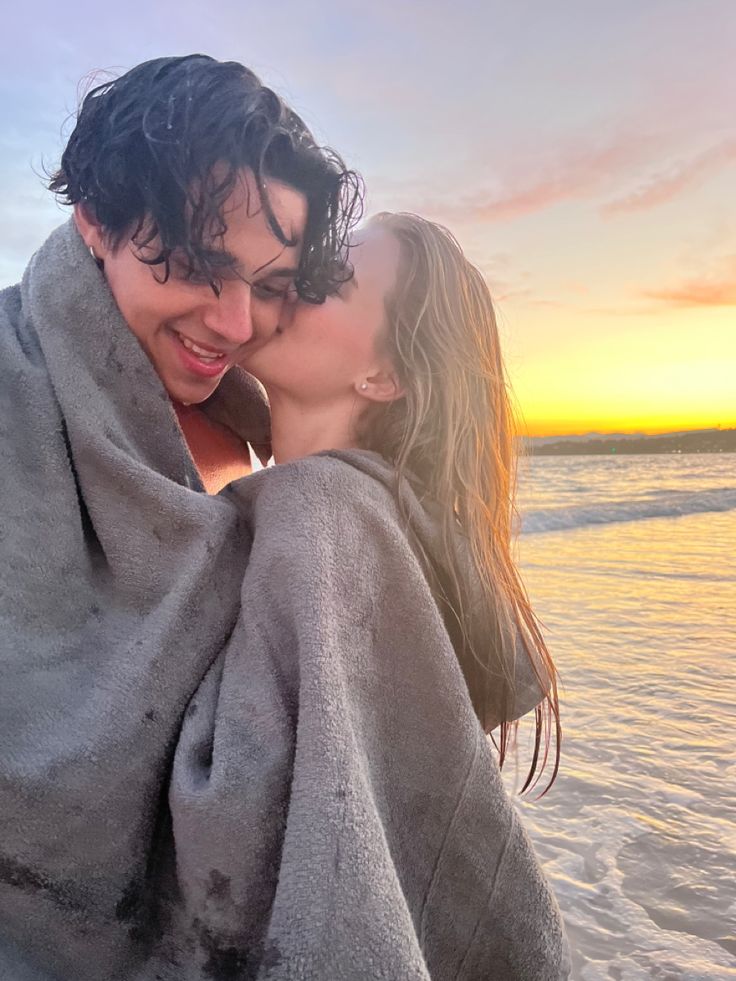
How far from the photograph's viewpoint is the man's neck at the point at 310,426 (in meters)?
2.22

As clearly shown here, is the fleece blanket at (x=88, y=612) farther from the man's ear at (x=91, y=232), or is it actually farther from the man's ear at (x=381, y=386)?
the man's ear at (x=381, y=386)

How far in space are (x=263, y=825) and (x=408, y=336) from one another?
1.24 m

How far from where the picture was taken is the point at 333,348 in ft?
7.17

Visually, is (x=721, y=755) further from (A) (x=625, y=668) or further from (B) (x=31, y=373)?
(B) (x=31, y=373)

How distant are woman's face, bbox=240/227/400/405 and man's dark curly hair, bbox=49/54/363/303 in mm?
234

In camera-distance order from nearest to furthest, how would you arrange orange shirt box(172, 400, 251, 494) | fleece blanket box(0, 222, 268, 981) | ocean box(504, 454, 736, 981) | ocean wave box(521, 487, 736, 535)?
fleece blanket box(0, 222, 268, 981) < orange shirt box(172, 400, 251, 494) < ocean box(504, 454, 736, 981) < ocean wave box(521, 487, 736, 535)

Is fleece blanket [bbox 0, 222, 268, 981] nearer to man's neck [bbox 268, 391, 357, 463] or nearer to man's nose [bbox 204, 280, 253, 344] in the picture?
man's nose [bbox 204, 280, 253, 344]

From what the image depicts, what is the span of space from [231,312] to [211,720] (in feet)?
3.04

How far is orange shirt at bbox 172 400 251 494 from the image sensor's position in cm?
236

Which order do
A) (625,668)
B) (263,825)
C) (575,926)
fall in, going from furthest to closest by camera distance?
(625,668) < (575,926) < (263,825)

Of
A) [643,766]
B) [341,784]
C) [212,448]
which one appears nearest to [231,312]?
[212,448]

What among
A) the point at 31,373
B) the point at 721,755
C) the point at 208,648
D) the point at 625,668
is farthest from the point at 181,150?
the point at 625,668

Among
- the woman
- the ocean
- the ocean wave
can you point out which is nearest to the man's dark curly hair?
the woman

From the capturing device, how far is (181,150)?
191 centimetres
